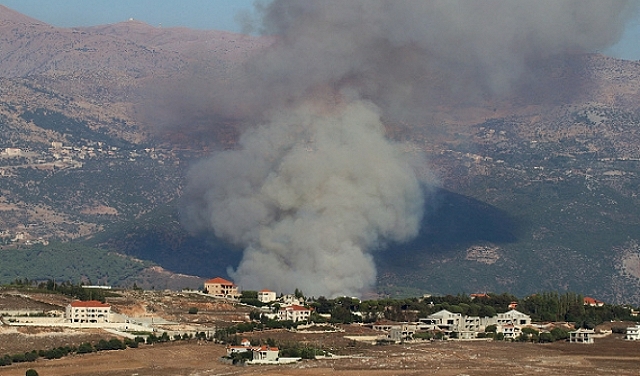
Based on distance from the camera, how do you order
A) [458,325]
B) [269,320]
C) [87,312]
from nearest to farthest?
1. [87,312]
2. [269,320]
3. [458,325]

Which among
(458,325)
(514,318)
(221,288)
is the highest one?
(221,288)

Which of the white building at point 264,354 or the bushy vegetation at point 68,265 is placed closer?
the white building at point 264,354

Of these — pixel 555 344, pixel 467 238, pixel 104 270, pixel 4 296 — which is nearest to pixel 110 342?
pixel 4 296

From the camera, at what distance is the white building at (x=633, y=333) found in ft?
368

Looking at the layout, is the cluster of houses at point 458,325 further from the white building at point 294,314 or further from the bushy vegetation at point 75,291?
the bushy vegetation at point 75,291

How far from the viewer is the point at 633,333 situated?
11300cm

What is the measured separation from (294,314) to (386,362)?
2361cm

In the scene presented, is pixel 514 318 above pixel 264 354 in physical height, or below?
above

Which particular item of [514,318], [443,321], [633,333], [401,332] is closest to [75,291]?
[401,332]

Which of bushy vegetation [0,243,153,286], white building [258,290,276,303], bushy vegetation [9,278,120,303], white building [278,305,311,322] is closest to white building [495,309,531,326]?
white building [278,305,311,322]

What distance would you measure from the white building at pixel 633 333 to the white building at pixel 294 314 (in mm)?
20993

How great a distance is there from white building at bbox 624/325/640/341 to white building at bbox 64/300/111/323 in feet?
109

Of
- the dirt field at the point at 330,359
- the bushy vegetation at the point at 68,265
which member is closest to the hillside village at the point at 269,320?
the dirt field at the point at 330,359

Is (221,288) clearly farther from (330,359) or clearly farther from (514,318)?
(330,359)
